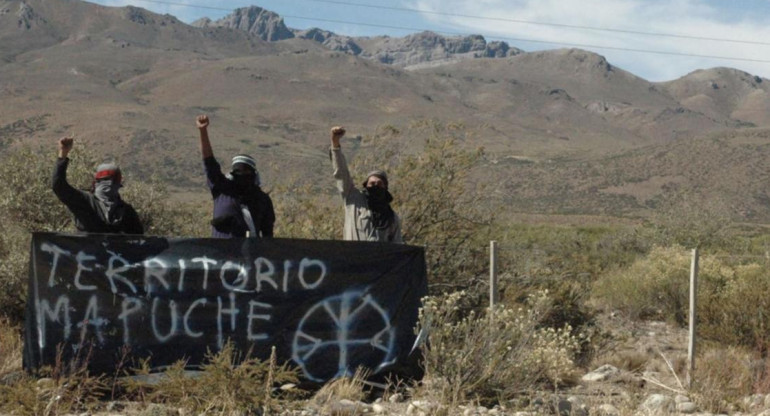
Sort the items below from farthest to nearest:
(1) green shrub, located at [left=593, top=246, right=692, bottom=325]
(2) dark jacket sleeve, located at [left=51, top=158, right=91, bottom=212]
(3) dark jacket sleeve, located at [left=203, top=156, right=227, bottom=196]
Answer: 1. (1) green shrub, located at [left=593, top=246, right=692, bottom=325]
2. (3) dark jacket sleeve, located at [left=203, top=156, right=227, bottom=196]
3. (2) dark jacket sleeve, located at [left=51, top=158, right=91, bottom=212]

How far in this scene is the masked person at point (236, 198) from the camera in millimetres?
7125

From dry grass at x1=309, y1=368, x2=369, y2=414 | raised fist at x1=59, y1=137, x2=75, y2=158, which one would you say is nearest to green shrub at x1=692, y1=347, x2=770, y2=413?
dry grass at x1=309, y1=368, x2=369, y2=414

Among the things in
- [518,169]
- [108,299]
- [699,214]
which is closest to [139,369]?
[108,299]

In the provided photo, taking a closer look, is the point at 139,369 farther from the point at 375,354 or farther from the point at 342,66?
the point at 342,66

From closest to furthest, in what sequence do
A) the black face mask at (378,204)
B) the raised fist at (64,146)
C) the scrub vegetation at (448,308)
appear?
the scrub vegetation at (448,308) < the raised fist at (64,146) < the black face mask at (378,204)

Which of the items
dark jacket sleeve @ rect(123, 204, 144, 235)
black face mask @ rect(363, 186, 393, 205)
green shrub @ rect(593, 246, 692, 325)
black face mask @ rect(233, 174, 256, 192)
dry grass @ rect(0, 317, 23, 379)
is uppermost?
black face mask @ rect(233, 174, 256, 192)

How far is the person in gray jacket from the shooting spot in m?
7.40

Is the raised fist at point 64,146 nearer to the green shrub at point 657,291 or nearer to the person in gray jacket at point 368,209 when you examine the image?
the person in gray jacket at point 368,209

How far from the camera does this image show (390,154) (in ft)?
37.0

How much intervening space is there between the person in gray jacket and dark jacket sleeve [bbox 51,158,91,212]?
2070 millimetres

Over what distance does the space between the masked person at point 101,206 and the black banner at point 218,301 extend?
0.91 feet

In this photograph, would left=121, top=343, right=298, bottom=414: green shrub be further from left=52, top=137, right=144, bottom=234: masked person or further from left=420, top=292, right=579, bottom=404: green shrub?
left=52, top=137, right=144, bottom=234: masked person

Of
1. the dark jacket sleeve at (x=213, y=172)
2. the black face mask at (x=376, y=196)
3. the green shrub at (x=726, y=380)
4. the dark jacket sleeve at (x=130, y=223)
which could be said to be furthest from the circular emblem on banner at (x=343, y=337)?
the green shrub at (x=726, y=380)

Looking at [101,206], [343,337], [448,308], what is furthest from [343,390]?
[101,206]
